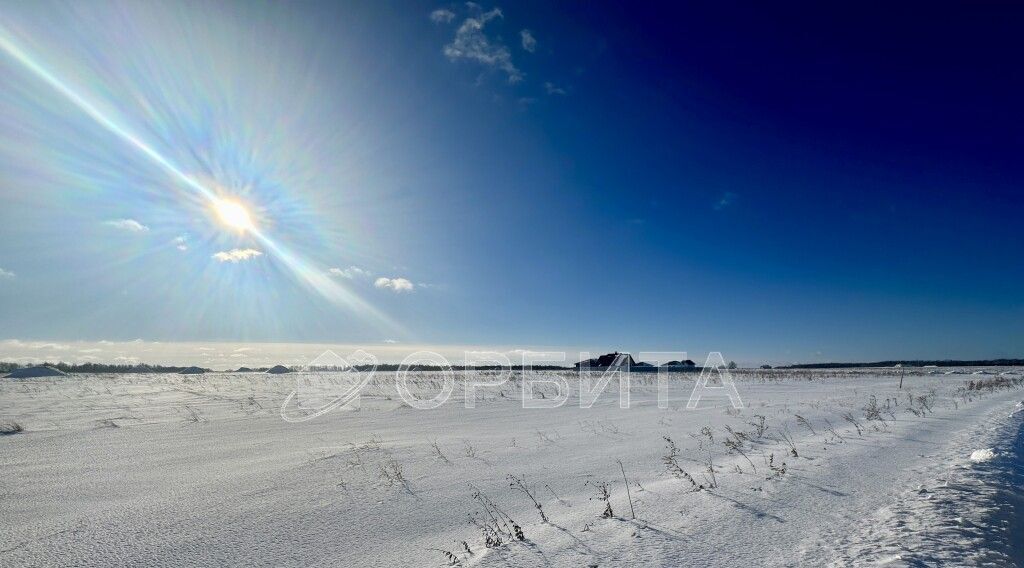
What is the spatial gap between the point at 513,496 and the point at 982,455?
5.24 metres

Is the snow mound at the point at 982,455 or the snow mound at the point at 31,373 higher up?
the snow mound at the point at 982,455

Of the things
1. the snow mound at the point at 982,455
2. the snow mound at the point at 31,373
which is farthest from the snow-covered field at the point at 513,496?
the snow mound at the point at 31,373

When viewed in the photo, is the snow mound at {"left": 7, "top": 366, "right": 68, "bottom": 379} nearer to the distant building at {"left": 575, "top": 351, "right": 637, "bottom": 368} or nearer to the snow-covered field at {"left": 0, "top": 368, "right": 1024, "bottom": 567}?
the snow-covered field at {"left": 0, "top": 368, "right": 1024, "bottom": 567}

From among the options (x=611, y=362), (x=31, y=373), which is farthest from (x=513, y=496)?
(x=611, y=362)

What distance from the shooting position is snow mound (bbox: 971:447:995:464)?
4893mm

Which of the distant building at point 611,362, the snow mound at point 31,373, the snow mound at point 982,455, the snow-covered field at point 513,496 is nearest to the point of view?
the snow-covered field at point 513,496

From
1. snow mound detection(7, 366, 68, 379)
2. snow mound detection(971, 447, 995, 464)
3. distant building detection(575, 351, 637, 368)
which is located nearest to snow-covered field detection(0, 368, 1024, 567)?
snow mound detection(971, 447, 995, 464)

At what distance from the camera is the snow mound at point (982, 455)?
16.1 feet

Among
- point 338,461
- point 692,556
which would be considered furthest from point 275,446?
point 692,556

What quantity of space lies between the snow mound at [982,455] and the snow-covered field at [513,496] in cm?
4

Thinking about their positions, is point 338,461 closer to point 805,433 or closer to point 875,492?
point 875,492

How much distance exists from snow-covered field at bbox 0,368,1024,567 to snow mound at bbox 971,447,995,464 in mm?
42

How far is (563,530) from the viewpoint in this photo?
327 centimetres

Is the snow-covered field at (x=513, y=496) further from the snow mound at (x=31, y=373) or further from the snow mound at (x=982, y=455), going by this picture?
the snow mound at (x=31, y=373)
